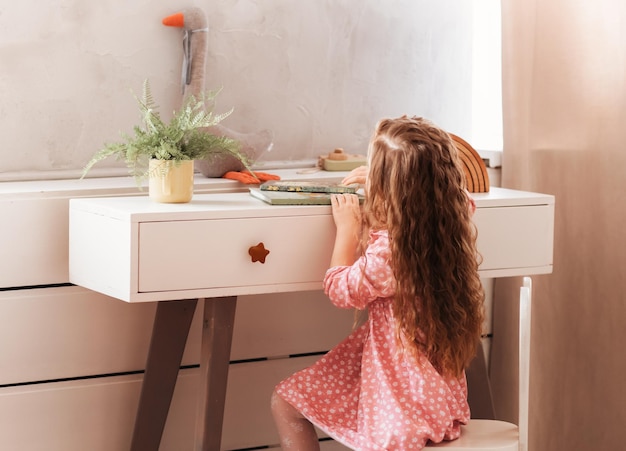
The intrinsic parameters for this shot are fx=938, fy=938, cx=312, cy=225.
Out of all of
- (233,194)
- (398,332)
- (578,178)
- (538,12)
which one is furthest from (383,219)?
(538,12)

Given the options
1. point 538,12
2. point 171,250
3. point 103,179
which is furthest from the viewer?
point 538,12

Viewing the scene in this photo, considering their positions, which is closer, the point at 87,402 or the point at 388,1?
the point at 87,402

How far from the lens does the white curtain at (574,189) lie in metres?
2.05

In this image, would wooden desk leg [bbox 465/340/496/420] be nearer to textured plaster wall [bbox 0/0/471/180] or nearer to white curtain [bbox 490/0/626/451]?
white curtain [bbox 490/0/626/451]

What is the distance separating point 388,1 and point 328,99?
0.98 feet

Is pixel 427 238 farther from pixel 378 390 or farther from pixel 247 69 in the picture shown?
pixel 247 69

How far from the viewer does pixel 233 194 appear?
192 cm

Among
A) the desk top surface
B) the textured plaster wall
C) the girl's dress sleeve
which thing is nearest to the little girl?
the girl's dress sleeve

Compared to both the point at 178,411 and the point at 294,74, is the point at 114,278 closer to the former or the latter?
the point at 178,411

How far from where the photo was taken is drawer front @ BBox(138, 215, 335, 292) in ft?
5.27

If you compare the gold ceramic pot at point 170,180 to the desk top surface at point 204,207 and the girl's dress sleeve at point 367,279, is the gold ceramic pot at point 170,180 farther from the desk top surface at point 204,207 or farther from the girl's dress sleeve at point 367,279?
the girl's dress sleeve at point 367,279

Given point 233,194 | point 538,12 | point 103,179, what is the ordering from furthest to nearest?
point 538,12, point 103,179, point 233,194

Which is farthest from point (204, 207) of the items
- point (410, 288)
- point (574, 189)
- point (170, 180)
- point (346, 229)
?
point (574, 189)

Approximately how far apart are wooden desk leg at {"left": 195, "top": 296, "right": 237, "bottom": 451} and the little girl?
0.13 m
